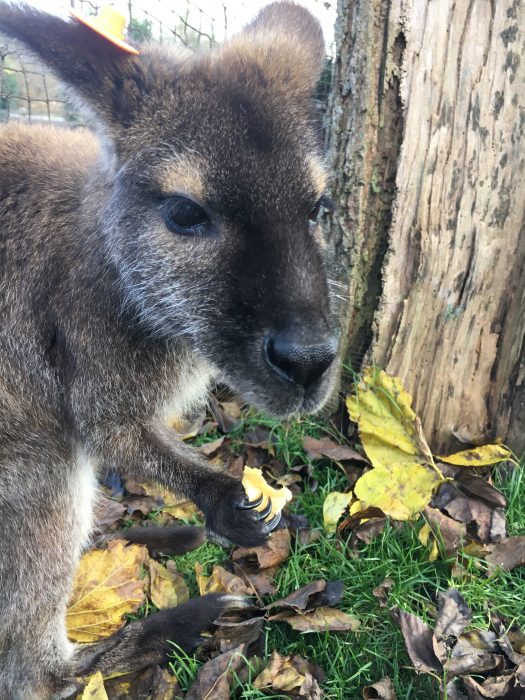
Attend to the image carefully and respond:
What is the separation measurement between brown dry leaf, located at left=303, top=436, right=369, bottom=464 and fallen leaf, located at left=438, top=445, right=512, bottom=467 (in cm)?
44

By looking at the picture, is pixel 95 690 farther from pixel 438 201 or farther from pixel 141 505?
pixel 438 201

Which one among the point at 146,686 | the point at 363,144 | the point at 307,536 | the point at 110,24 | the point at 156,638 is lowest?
the point at 146,686

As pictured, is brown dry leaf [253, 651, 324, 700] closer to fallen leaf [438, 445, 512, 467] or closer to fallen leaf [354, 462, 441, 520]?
fallen leaf [354, 462, 441, 520]

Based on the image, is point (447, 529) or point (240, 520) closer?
point (240, 520)

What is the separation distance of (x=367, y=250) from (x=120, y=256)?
4.43 ft

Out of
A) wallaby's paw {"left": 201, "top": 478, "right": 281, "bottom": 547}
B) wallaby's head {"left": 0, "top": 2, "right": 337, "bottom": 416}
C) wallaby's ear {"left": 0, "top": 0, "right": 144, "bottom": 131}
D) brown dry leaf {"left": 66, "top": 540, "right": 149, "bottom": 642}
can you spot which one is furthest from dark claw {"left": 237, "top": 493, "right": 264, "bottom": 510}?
wallaby's ear {"left": 0, "top": 0, "right": 144, "bottom": 131}

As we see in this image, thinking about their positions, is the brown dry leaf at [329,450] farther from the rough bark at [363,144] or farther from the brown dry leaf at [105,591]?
the brown dry leaf at [105,591]

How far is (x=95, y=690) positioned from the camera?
2461 millimetres

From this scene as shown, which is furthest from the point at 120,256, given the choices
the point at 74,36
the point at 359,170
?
the point at 359,170

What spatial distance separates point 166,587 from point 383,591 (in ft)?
3.22

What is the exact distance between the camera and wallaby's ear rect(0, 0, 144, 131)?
2.06 m

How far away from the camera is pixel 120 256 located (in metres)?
2.33

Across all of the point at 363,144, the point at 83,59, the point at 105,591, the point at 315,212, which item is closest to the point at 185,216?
the point at 315,212

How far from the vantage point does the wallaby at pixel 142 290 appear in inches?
82.1
